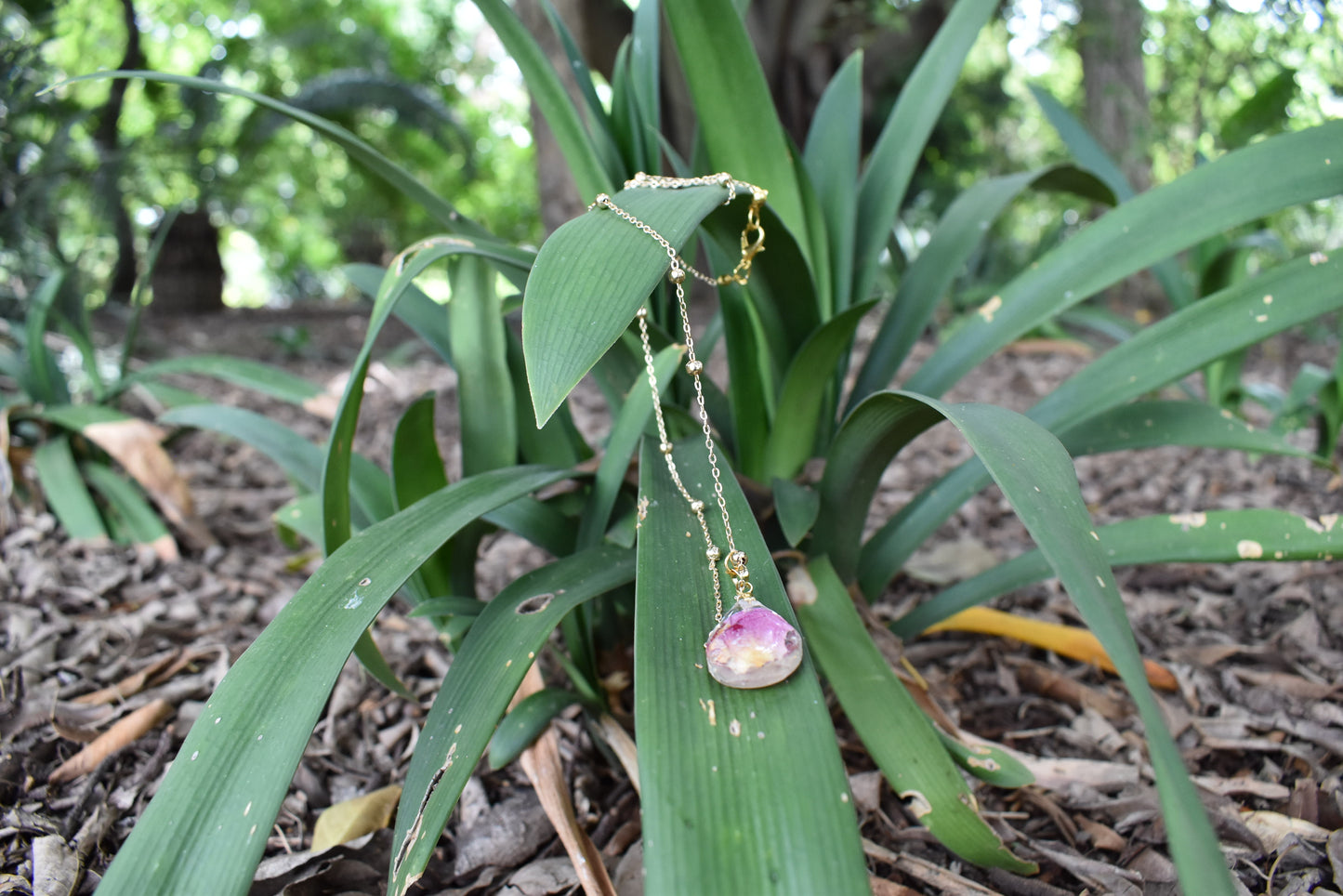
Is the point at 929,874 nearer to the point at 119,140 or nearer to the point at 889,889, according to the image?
the point at 889,889

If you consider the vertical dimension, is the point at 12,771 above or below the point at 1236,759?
below

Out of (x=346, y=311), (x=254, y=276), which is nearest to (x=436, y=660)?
(x=346, y=311)

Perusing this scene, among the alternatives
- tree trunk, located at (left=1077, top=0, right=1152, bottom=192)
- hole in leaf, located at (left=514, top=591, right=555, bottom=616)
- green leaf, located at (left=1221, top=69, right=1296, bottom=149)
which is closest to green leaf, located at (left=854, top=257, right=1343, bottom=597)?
hole in leaf, located at (left=514, top=591, right=555, bottom=616)

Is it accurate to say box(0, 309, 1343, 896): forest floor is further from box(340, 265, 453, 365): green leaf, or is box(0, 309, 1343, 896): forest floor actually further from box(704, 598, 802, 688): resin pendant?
box(340, 265, 453, 365): green leaf

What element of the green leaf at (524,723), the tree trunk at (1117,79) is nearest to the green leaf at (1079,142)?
the green leaf at (524,723)

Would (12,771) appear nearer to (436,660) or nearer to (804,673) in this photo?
(436,660)

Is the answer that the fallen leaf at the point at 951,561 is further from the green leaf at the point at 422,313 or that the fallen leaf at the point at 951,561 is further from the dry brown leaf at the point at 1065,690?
the green leaf at the point at 422,313
